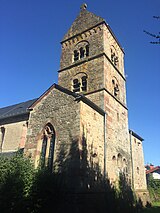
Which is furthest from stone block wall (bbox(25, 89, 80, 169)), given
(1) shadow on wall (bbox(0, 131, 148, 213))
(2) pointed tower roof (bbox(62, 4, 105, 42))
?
(2) pointed tower roof (bbox(62, 4, 105, 42))

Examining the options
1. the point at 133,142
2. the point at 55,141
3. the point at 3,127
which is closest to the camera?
the point at 55,141

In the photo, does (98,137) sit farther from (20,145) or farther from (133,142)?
(133,142)

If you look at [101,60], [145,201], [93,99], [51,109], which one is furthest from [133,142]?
[51,109]

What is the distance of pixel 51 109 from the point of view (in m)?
15.3

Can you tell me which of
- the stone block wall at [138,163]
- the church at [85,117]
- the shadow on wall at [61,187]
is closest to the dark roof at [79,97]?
the church at [85,117]

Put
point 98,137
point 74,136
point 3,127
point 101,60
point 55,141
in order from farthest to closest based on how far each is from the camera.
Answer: point 3,127 → point 101,60 → point 98,137 → point 55,141 → point 74,136

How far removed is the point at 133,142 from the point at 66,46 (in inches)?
527

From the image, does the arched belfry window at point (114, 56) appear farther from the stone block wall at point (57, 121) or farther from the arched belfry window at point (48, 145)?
the arched belfry window at point (48, 145)

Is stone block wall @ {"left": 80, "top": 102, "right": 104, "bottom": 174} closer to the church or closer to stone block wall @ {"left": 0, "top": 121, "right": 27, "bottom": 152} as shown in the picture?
the church

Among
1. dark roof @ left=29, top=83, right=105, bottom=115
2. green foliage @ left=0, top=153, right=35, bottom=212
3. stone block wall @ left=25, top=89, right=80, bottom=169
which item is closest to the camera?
green foliage @ left=0, top=153, right=35, bottom=212

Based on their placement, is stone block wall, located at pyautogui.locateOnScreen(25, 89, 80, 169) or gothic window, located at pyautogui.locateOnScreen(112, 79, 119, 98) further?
gothic window, located at pyautogui.locateOnScreen(112, 79, 119, 98)

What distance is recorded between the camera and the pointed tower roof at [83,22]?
22030mm

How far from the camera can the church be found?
13.6 m

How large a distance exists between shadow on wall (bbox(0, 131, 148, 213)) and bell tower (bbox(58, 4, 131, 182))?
114 inches
